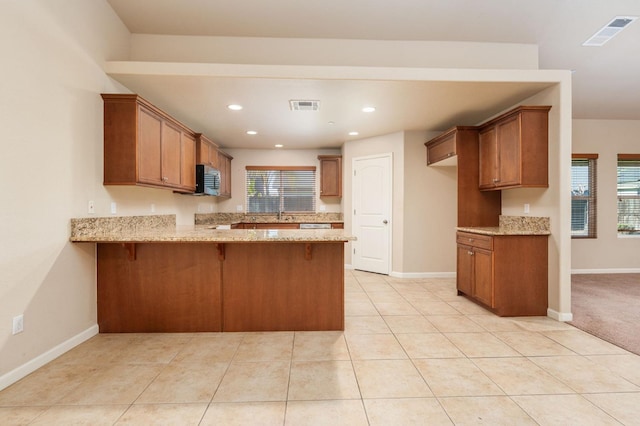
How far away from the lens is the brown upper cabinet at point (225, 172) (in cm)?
596

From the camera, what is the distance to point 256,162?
22.4 feet

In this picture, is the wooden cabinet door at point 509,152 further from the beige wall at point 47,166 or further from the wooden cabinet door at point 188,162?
the beige wall at point 47,166

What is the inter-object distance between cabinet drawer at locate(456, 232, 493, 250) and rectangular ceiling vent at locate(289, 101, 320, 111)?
8.10ft

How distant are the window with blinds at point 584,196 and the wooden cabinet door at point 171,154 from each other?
6.56 m

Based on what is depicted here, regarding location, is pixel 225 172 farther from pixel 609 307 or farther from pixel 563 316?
pixel 609 307

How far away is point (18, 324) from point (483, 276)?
13.5 feet

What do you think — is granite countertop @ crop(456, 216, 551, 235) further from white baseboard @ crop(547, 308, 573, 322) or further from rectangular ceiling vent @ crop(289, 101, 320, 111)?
rectangular ceiling vent @ crop(289, 101, 320, 111)

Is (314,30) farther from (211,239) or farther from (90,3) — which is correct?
(211,239)

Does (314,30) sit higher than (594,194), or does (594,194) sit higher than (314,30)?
(314,30)

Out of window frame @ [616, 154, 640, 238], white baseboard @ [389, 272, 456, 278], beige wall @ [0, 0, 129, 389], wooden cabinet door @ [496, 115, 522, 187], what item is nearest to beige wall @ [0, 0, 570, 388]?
beige wall @ [0, 0, 129, 389]

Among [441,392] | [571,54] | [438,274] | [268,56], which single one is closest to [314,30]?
[268,56]

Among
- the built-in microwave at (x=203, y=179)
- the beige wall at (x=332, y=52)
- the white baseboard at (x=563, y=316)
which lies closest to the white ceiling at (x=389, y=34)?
the beige wall at (x=332, y=52)

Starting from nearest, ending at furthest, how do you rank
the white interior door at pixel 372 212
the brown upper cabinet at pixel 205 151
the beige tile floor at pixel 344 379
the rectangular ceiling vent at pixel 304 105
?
the beige tile floor at pixel 344 379, the rectangular ceiling vent at pixel 304 105, the brown upper cabinet at pixel 205 151, the white interior door at pixel 372 212

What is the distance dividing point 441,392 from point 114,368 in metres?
2.26
